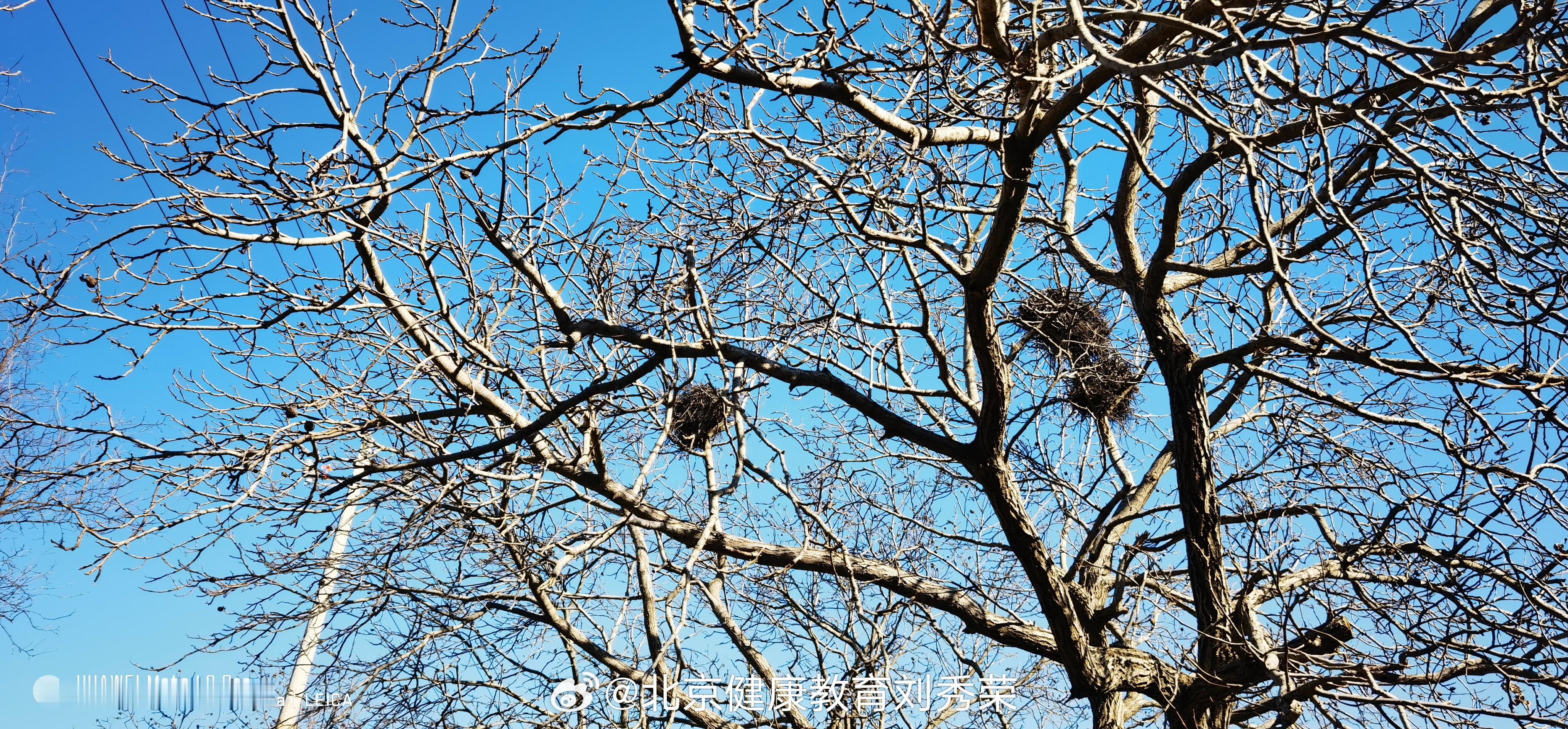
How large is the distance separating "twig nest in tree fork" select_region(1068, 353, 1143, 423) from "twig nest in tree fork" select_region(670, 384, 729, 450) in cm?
221

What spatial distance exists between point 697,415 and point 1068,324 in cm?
240

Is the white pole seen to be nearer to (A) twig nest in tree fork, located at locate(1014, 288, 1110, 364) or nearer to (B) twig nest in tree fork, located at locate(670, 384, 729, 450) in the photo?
(B) twig nest in tree fork, located at locate(670, 384, 729, 450)

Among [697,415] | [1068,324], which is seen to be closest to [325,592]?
[697,415]

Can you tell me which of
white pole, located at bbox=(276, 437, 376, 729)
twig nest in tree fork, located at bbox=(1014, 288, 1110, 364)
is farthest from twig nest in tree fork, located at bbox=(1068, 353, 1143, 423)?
white pole, located at bbox=(276, 437, 376, 729)

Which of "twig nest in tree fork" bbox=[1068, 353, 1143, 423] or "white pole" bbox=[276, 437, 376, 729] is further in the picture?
"twig nest in tree fork" bbox=[1068, 353, 1143, 423]

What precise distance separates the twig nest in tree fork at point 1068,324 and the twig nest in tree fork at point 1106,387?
0.09m

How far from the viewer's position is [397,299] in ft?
15.3

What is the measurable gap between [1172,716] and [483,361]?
4184mm

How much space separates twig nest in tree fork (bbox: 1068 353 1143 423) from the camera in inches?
260

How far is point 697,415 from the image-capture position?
20.6ft

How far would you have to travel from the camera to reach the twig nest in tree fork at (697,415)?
6.03 metres

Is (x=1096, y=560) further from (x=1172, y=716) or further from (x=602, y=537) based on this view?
(x=602, y=537)

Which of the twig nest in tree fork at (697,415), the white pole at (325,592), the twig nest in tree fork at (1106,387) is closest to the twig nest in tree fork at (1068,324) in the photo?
the twig nest in tree fork at (1106,387)

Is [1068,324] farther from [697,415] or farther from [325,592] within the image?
[325,592]
